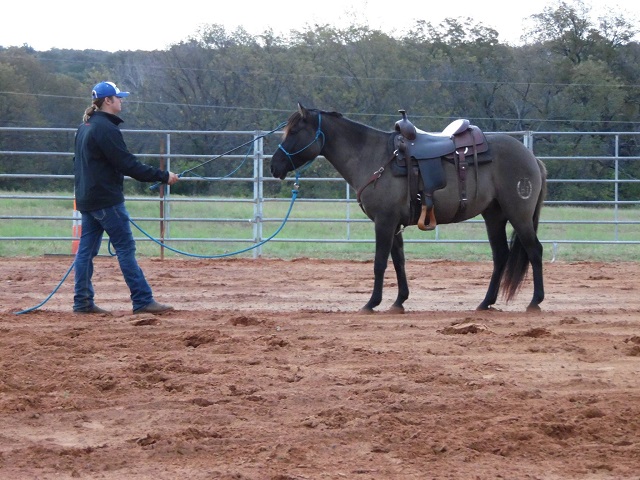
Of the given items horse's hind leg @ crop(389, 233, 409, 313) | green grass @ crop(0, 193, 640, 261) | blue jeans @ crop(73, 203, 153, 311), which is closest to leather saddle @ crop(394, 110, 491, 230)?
horse's hind leg @ crop(389, 233, 409, 313)

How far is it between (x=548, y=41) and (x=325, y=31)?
8.36 metres

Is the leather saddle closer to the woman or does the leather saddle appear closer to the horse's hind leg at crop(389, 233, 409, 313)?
the horse's hind leg at crop(389, 233, 409, 313)

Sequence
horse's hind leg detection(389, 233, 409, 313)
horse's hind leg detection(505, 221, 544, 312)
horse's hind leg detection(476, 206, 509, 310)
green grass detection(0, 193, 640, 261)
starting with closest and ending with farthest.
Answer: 1. horse's hind leg detection(389, 233, 409, 313)
2. horse's hind leg detection(505, 221, 544, 312)
3. horse's hind leg detection(476, 206, 509, 310)
4. green grass detection(0, 193, 640, 261)

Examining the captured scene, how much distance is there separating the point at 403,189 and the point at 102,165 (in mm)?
2685

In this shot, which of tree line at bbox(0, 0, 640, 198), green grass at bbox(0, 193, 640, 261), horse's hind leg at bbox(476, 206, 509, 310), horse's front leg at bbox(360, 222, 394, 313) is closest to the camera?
horse's front leg at bbox(360, 222, 394, 313)

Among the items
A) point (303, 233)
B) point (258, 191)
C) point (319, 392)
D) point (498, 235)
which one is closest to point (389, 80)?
point (303, 233)

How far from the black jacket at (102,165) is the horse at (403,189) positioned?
134 centimetres

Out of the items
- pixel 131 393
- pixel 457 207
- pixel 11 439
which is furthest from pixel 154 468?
pixel 457 207

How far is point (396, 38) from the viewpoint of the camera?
111 ft

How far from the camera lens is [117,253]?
25.4ft

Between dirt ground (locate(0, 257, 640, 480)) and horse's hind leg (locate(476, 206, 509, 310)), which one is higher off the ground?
horse's hind leg (locate(476, 206, 509, 310))

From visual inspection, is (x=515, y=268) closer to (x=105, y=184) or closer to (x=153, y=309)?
(x=153, y=309)

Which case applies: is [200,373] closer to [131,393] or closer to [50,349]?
[131,393]

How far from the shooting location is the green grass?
46.6ft
